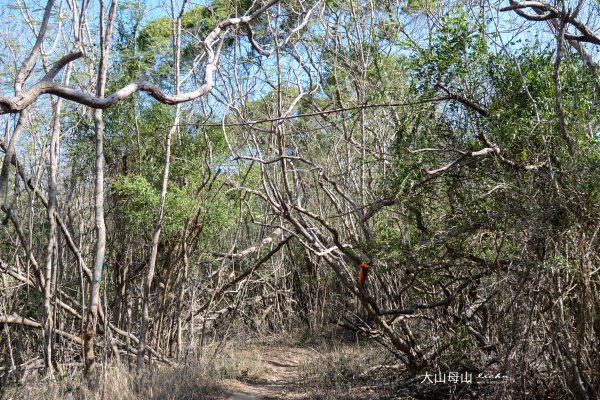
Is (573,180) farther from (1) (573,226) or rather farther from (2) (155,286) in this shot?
(2) (155,286)

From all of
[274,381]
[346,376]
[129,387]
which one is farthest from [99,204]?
[346,376]

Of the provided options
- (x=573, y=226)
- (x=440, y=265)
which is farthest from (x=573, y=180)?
(x=440, y=265)

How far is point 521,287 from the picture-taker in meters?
4.98

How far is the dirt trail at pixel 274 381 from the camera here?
7.54m

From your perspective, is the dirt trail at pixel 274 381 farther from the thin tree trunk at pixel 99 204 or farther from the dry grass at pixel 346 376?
the thin tree trunk at pixel 99 204

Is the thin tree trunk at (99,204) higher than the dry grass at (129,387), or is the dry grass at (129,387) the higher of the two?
the thin tree trunk at (99,204)

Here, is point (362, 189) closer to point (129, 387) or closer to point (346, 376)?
point (346, 376)

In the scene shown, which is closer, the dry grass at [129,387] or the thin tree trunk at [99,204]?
the dry grass at [129,387]

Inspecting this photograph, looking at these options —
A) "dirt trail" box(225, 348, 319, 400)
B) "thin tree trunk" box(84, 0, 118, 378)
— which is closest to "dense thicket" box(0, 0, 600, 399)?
"thin tree trunk" box(84, 0, 118, 378)

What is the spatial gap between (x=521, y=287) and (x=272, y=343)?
26.6 feet

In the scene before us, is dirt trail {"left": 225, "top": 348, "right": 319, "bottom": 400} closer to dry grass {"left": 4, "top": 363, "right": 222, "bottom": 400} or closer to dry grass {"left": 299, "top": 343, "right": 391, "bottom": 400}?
dry grass {"left": 299, "top": 343, "right": 391, "bottom": 400}

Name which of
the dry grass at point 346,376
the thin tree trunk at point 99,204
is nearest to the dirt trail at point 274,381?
the dry grass at point 346,376

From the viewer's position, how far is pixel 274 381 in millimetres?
8695

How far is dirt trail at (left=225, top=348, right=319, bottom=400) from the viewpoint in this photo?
Answer: 24.7 ft
